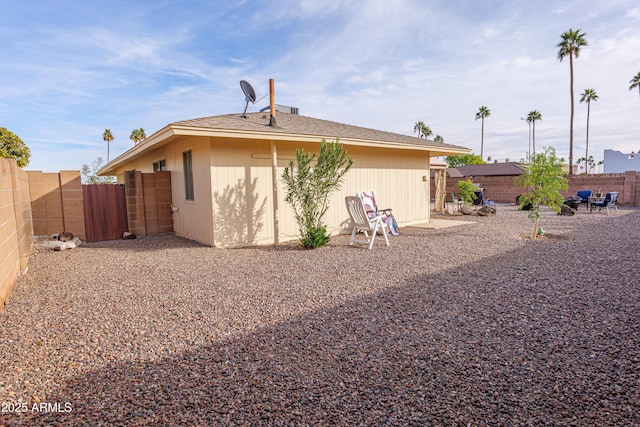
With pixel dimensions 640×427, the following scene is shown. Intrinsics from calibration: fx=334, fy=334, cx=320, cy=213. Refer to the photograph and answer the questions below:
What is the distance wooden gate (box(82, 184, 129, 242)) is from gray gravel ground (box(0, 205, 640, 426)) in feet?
10.7

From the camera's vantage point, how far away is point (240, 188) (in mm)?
6848

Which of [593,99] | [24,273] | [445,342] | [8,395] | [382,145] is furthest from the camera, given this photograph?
[593,99]

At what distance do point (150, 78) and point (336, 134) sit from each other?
8.13 meters

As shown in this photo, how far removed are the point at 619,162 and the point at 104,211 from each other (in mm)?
44257

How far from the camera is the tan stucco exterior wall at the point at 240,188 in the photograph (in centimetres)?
661

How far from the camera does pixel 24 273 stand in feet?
16.0

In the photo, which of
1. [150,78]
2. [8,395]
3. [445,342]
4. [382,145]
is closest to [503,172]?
[382,145]

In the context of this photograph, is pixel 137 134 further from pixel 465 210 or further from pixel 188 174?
pixel 465 210

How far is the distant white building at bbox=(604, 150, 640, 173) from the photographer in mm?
32312

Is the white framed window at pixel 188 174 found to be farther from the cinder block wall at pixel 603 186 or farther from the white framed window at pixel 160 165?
the cinder block wall at pixel 603 186

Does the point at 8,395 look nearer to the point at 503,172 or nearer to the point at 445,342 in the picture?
the point at 445,342

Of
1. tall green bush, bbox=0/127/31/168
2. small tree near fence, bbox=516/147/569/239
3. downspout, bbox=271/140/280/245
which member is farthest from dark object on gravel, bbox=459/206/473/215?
tall green bush, bbox=0/127/31/168

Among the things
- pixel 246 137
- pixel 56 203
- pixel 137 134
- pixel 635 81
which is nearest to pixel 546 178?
pixel 246 137

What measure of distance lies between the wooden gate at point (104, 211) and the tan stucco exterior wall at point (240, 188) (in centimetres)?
129
